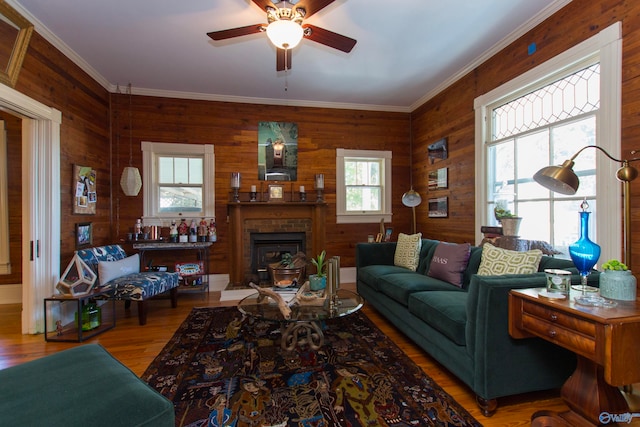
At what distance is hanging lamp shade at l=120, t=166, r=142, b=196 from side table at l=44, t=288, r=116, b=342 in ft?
5.05

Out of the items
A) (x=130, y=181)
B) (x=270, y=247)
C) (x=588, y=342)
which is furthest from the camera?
(x=270, y=247)

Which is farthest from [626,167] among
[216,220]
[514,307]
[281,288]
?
[216,220]

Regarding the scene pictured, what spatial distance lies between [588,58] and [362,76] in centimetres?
233

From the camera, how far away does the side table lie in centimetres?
276

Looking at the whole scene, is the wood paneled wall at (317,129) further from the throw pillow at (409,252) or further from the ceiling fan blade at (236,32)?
the ceiling fan blade at (236,32)

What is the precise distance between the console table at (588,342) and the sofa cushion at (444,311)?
1.06 ft

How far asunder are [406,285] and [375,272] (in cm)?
74

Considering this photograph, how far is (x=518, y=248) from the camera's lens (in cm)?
271

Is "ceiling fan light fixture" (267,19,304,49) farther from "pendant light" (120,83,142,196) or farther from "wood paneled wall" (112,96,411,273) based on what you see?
"pendant light" (120,83,142,196)

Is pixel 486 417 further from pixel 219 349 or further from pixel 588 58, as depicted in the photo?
pixel 588 58

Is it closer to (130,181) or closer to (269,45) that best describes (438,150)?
(269,45)

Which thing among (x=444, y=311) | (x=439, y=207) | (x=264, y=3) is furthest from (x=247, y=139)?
(x=444, y=311)

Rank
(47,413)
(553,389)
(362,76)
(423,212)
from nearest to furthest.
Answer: (47,413) → (553,389) → (362,76) → (423,212)

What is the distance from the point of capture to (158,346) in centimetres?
261
